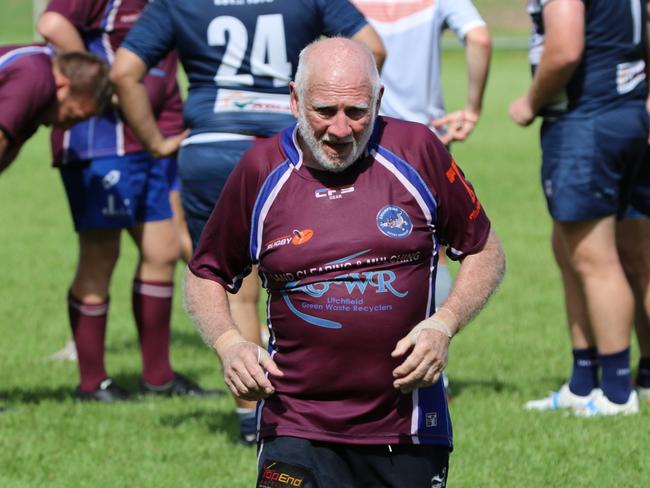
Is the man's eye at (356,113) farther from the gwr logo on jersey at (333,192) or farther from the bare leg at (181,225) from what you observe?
the bare leg at (181,225)

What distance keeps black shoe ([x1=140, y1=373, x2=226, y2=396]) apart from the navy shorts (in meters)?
3.44

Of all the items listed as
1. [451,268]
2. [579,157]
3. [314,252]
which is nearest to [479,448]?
[579,157]

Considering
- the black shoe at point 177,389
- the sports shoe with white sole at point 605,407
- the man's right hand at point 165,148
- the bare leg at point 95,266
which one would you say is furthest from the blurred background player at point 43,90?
the sports shoe with white sole at point 605,407

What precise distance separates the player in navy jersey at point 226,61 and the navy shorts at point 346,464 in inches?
87.6

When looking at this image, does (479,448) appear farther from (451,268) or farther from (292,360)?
(451,268)

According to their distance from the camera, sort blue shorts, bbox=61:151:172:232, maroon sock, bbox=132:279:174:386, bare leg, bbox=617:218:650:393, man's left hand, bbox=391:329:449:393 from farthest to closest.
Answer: maroon sock, bbox=132:279:174:386
blue shorts, bbox=61:151:172:232
bare leg, bbox=617:218:650:393
man's left hand, bbox=391:329:449:393

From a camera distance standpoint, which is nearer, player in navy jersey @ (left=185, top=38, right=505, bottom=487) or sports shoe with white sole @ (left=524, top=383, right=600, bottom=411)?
player in navy jersey @ (left=185, top=38, right=505, bottom=487)

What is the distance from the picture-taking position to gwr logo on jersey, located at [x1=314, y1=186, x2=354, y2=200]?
407cm

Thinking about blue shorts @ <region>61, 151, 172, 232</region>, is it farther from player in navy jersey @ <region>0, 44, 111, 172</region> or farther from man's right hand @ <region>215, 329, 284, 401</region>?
man's right hand @ <region>215, 329, 284, 401</region>

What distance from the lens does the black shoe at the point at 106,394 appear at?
7.41 m

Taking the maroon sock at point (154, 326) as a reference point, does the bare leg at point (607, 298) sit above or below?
above

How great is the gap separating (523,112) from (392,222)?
2.91 metres

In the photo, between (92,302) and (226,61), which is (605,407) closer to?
(226,61)

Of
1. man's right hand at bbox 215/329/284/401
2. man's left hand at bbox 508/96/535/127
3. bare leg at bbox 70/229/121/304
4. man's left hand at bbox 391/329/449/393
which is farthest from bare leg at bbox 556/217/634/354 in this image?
man's right hand at bbox 215/329/284/401
